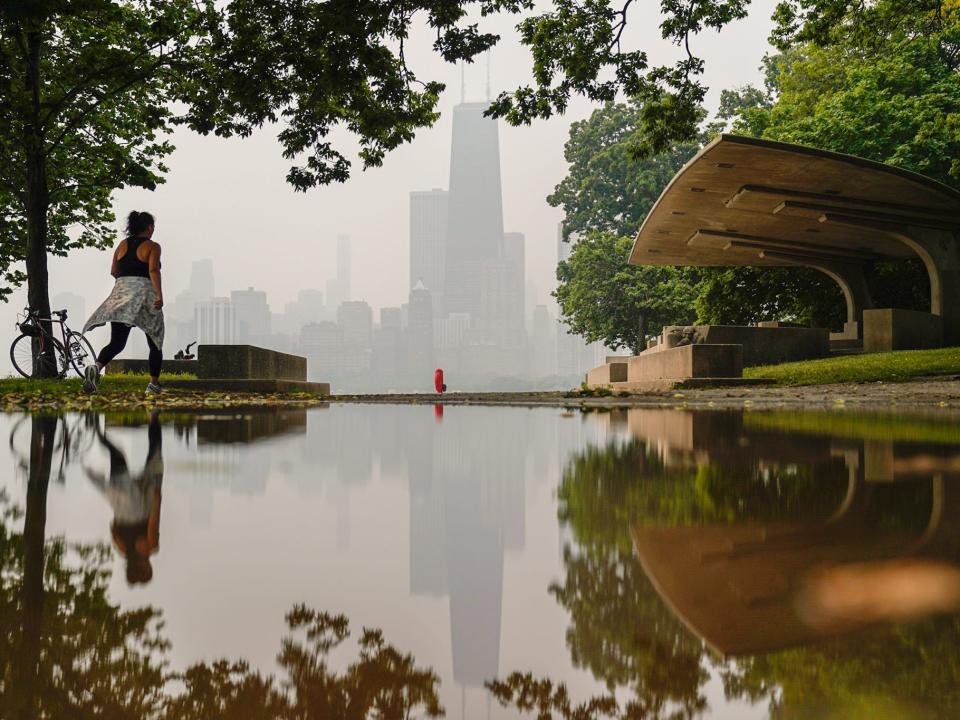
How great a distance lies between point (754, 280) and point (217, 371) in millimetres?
26346

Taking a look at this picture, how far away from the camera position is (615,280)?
146ft

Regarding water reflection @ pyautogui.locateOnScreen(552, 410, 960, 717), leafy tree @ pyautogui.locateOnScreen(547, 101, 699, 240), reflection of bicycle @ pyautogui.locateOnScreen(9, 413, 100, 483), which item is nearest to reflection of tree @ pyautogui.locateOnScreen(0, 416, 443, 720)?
water reflection @ pyautogui.locateOnScreen(552, 410, 960, 717)

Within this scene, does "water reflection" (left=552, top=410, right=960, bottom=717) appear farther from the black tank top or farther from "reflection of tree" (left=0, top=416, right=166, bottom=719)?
the black tank top

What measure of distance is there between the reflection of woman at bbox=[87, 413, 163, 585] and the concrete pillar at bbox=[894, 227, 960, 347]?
26353 mm

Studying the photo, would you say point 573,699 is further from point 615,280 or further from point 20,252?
point 615,280

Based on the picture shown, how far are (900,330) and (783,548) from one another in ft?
82.7

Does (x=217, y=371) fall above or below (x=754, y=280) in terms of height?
below

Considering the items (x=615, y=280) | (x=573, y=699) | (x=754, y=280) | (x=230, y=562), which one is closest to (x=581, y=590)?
(x=573, y=699)

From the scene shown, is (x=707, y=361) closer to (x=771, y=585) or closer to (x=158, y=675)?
(x=771, y=585)

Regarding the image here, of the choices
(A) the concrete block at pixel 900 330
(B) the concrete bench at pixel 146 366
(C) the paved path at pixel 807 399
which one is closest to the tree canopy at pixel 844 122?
(A) the concrete block at pixel 900 330

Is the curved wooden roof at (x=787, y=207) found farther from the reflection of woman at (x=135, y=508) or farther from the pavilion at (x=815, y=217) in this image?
the reflection of woman at (x=135, y=508)

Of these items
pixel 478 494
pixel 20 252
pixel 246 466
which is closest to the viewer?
pixel 478 494

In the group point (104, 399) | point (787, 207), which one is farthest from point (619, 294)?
point (104, 399)

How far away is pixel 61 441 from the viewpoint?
5.03 meters
